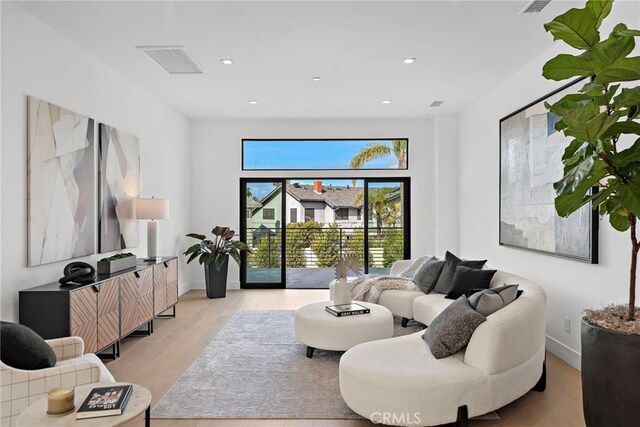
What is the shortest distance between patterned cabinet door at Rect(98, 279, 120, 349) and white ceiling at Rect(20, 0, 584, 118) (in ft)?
7.26

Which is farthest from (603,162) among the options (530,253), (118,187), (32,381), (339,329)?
(118,187)

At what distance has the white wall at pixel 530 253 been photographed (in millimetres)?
3176

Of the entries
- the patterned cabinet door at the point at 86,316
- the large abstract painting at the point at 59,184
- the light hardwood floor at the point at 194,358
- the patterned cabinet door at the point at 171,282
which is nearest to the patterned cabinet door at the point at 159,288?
the patterned cabinet door at the point at 171,282

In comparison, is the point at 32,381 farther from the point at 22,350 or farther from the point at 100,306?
the point at 100,306

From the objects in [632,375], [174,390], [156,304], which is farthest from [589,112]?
[156,304]

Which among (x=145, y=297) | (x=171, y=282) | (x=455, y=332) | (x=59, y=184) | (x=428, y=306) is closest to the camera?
(x=455, y=332)

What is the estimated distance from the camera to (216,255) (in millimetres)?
6648

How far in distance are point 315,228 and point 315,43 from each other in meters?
4.10

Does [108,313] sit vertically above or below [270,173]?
below

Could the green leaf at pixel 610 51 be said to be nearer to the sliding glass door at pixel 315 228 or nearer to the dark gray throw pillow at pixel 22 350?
the dark gray throw pillow at pixel 22 350

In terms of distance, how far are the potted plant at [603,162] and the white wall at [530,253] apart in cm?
126

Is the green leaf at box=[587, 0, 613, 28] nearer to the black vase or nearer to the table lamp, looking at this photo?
the table lamp

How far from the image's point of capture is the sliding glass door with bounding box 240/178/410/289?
7422 mm

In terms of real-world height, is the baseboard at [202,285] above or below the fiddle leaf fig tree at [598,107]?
below
